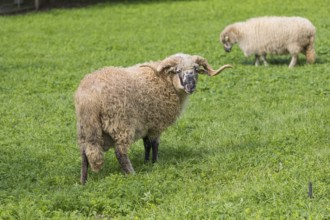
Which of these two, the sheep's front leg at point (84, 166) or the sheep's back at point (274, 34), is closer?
the sheep's front leg at point (84, 166)

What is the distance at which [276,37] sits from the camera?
16.2 m

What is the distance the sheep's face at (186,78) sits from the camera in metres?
9.16

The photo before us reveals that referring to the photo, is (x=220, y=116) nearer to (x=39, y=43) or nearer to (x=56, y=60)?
(x=56, y=60)

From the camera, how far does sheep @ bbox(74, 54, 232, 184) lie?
329 inches

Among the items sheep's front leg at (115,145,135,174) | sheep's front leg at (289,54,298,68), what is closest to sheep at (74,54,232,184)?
sheep's front leg at (115,145,135,174)

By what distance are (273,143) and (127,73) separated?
225cm

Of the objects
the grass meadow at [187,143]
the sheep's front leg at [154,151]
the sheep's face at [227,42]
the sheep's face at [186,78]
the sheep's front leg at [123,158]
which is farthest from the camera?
the sheep's face at [227,42]

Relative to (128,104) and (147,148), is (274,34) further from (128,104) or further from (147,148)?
(128,104)

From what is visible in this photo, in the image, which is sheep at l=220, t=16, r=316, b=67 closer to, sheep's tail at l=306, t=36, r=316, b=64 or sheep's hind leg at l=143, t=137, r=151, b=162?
sheep's tail at l=306, t=36, r=316, b=64

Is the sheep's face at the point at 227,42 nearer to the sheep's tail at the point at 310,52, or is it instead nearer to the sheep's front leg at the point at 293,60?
the sheep's front leg at the point at 293,60

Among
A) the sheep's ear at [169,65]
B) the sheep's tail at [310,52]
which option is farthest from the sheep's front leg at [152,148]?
the sheep's tail at [310,52]

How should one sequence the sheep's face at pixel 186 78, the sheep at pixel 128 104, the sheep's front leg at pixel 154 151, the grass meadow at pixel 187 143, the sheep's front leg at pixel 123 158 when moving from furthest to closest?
the sheep's front leg at pixel 154 151 → the sheep's face at pixel 186 78 → the sheep's front leg at pixel 123 158 → the sheep at pixel 128 104 → the grass meadow at pixel 187 143

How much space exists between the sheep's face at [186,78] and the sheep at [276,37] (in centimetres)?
702

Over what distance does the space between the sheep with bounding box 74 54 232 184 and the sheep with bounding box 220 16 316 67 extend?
6791mm
